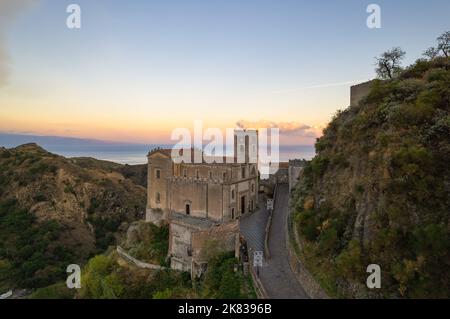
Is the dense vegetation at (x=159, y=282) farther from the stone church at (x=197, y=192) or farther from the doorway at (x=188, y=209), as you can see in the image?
the doorway at (x=188, y=209)

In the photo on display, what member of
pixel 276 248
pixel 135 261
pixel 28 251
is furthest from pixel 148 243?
pixel 28 251

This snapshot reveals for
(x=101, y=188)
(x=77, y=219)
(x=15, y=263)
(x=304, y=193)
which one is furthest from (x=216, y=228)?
(x=101, y=188)

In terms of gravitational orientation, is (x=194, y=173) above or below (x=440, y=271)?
above

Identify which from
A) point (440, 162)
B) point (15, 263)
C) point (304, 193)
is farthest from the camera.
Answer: point (15, 263)

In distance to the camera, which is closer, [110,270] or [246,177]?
[110,270]

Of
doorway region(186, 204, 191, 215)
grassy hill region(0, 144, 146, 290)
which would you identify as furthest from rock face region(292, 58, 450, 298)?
grassy hill region(0, 144, 146, 290)

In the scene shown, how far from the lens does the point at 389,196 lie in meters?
13.3

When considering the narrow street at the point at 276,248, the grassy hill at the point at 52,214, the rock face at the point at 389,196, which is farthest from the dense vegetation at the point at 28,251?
the rock face at the point at 389,196

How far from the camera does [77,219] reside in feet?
179

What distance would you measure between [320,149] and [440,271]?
11.2m

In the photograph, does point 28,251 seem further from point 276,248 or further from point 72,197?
point 276,248

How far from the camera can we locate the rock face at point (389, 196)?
11.5 metres
